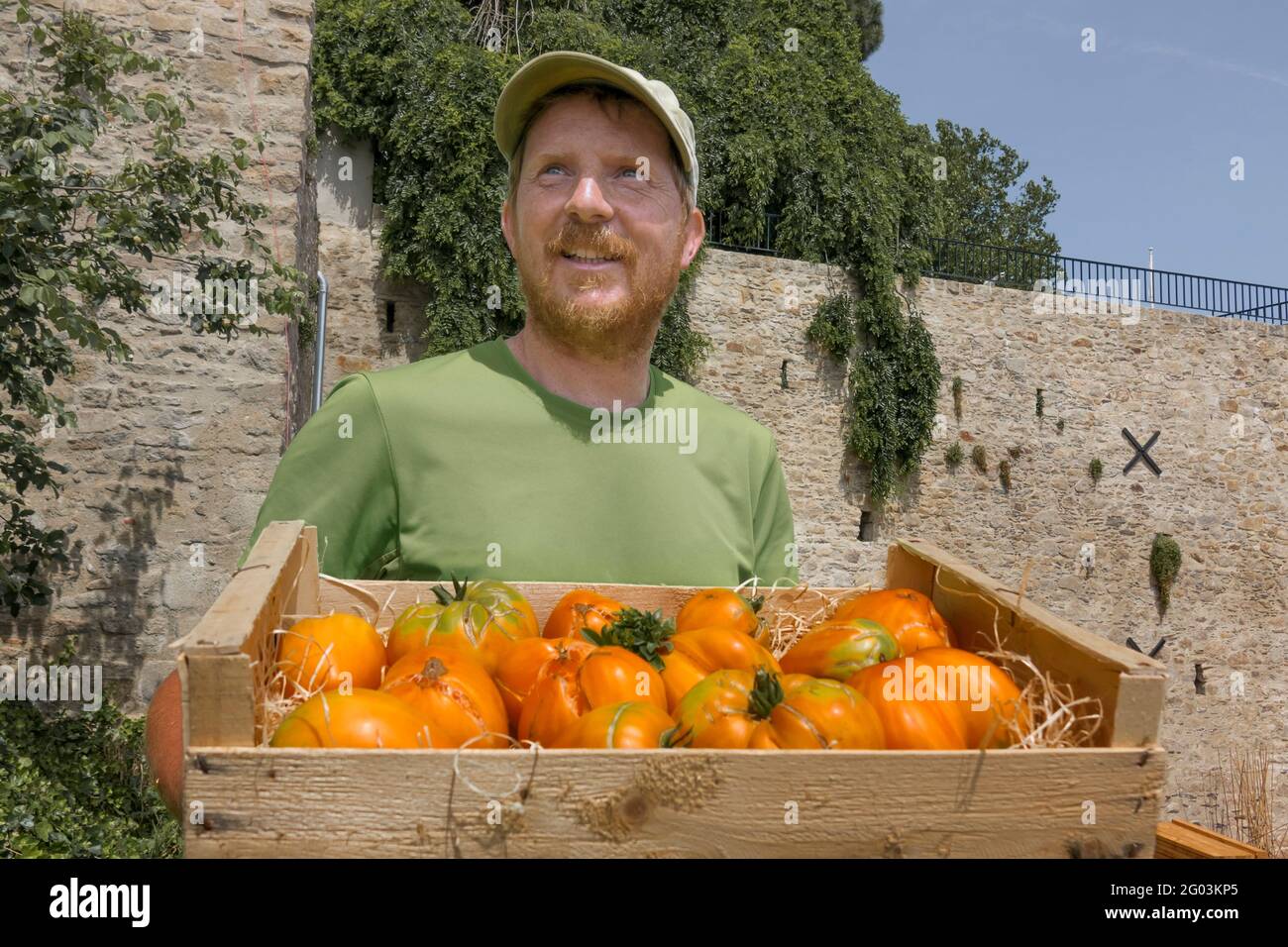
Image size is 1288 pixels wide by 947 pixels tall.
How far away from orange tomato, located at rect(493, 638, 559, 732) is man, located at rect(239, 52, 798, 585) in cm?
62

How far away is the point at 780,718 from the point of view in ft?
3.27

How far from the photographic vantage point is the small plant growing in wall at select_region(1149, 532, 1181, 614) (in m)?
13.1

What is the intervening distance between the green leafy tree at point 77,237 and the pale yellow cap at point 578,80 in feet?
6.82

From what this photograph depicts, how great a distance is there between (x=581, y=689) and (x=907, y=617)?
1.65 feet

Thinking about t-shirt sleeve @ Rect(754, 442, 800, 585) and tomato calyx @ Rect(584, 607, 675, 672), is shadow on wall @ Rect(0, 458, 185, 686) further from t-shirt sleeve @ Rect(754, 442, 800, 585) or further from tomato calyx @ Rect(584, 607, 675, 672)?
tomato calyx @ Rect(584, 607, 675, 672)

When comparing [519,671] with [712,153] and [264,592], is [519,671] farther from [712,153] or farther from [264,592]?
[712,153]

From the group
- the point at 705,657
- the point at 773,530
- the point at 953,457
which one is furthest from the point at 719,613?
the point at 953,457

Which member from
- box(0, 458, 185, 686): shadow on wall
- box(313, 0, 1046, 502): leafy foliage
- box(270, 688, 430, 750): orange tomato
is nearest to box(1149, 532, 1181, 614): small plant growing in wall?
box(313, 0, 1046, 502): leafy foliage

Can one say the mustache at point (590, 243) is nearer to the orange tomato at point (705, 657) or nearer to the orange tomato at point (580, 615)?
the orange tomato at point (580, 615)

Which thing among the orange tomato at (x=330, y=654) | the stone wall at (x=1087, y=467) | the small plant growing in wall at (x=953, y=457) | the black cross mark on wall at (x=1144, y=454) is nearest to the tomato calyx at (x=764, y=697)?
the orange tomato at (x=330, y=654)

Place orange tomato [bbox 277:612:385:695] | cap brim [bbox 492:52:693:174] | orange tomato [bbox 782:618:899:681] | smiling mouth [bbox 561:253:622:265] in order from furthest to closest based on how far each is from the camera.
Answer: smiling mouth [bbox 561:253:622:265] → cap brim [bbox 492:52:693:174] → orange tomato [bbox 782:618:899:681] → orange tomato [bbox 277:612:385:695]

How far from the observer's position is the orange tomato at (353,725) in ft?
3.07

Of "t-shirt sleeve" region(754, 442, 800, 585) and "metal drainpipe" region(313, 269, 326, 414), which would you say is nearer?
"t-shirt sleeve" region(754, 442, 800, 585)
